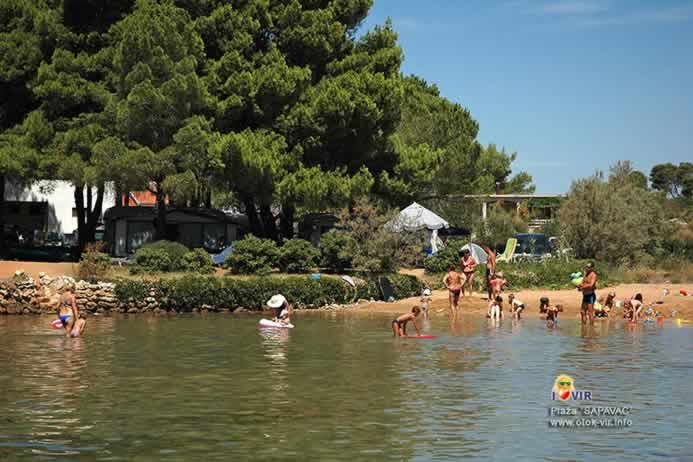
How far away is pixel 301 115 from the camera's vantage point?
5122 centimetres

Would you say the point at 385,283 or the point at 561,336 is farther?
the point at 385,283

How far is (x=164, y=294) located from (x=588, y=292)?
53.0ft

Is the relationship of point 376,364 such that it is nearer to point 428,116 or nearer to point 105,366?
point 105,366

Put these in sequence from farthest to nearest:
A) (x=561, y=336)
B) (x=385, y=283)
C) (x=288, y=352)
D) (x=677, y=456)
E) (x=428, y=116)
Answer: (x=428, y=116)
(x=385, y=283)
(x=561, y=336)
(x=288, y=352)
(x=677, y=456)

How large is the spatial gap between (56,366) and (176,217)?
1416 inches

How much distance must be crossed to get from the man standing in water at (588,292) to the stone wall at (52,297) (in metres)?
16.2

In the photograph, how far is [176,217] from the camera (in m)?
59.4

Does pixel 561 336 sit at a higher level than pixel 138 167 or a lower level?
lower

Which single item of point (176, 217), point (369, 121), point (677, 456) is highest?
point (369, 121)

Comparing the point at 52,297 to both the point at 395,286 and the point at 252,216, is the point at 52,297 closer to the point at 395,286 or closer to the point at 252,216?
the point at 395,286

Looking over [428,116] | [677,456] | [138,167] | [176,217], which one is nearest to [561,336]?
[677,456]

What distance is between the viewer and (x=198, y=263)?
4566cm

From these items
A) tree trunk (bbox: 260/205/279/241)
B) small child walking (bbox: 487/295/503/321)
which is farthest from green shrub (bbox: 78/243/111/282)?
small child walking (bbox: 487/295/503/321)

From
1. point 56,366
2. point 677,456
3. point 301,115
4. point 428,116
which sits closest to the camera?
point 677,456
